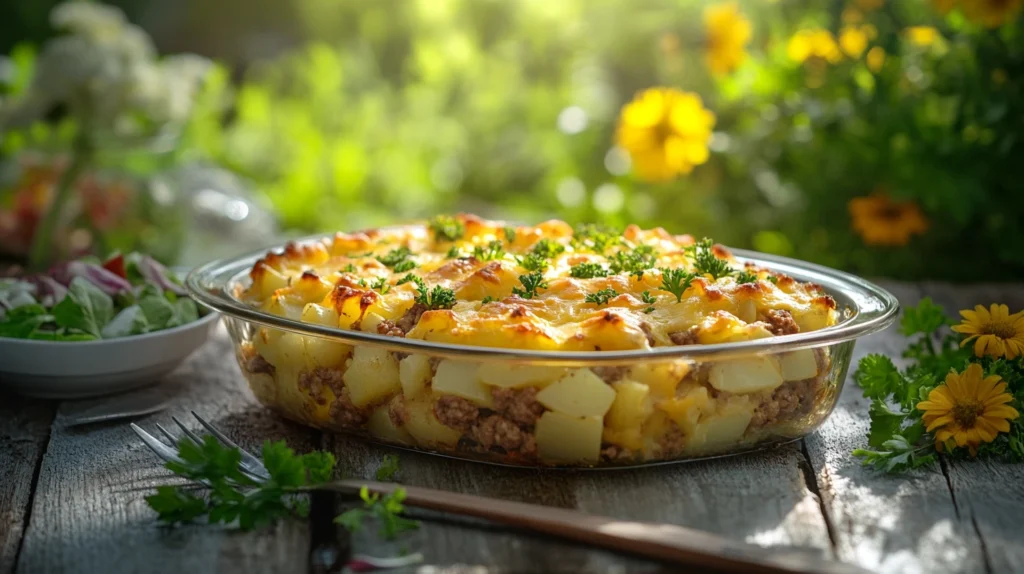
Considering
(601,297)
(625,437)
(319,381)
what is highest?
(601,297)

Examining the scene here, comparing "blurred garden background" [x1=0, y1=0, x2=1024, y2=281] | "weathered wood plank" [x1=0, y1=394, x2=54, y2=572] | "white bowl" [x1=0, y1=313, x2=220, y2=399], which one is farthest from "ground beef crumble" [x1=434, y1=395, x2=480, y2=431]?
"blurred garden background" [x1=0, y1=0, x2=1024, y2=281]

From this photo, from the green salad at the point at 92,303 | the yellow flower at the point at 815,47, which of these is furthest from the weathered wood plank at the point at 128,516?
the yellow flower at the point at 815,47

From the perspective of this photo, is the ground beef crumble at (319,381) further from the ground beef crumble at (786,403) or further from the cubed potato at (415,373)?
the ground beef crumble at (786,403)

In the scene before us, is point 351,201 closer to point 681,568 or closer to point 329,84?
point 329,84

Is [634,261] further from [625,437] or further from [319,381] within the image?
[319,381]

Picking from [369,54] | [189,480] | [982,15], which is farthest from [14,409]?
[369,54]

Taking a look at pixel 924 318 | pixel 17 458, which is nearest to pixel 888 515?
pixel 924 318

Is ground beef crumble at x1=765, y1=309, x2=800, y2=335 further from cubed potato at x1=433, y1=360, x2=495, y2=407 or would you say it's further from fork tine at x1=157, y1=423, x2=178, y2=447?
fork tine at x1=157, y1=423, x2=178, y2=447
